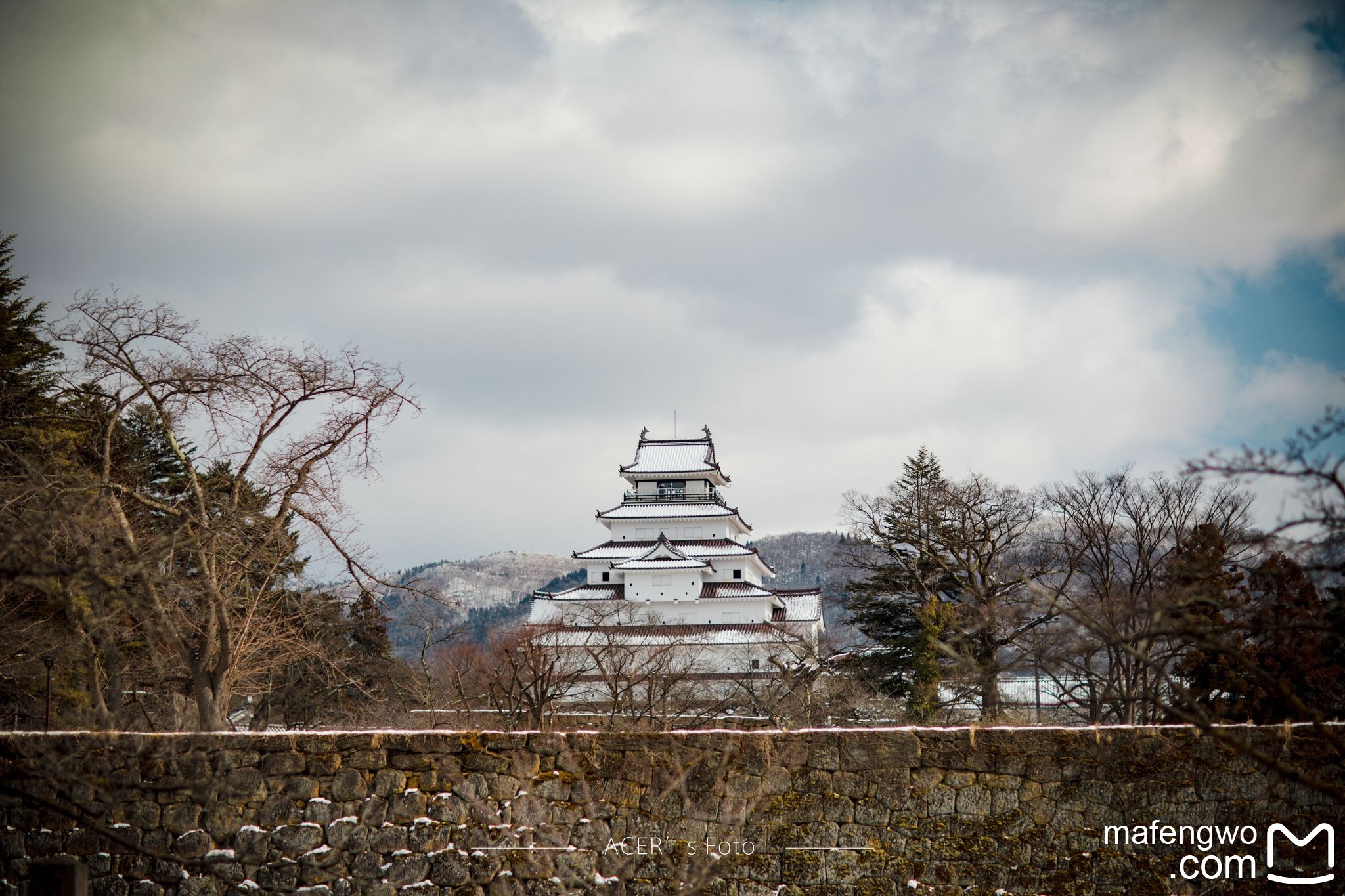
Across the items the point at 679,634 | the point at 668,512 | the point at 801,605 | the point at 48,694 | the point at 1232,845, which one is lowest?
the point at 1232,845

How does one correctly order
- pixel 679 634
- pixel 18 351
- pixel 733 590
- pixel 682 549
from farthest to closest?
pixel 682 549
pixel 733 590
pixel 679 634
pixel 18 351

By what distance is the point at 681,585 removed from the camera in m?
47.9

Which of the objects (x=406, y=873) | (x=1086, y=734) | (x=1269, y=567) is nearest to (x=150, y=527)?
(x=406, y=873)

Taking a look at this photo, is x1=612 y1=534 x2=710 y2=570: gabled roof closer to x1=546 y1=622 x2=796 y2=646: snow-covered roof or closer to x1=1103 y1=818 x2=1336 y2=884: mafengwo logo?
x1=546 y1=622 x2=796 y2=646: snow-covered roof

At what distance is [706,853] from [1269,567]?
14.0 m

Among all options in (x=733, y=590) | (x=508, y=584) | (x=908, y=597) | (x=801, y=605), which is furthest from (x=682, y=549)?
(x=508, y=584)

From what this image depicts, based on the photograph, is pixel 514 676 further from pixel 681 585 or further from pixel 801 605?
pixel 801 605

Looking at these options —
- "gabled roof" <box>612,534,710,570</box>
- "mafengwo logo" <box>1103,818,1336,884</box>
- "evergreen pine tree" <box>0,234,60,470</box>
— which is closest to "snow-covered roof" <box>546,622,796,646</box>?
"gabled roof" <box>612,534,710,570</box>

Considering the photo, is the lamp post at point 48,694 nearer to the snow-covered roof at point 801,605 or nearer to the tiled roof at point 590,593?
the tiled roof at point 590,593

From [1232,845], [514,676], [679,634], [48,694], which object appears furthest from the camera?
[679,634]

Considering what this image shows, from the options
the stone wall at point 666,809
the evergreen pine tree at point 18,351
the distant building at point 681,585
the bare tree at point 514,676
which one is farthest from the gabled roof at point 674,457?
the stone wall at point 666,809

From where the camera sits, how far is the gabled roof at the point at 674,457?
5188 centimetres

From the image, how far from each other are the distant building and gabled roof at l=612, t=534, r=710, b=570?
5 cm

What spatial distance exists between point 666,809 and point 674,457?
45.4 metres
